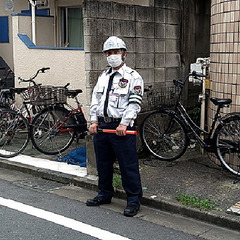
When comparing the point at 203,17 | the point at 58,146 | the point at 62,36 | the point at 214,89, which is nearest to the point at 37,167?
the point at 58,146

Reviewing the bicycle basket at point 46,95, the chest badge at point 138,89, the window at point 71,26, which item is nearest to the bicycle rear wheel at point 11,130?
the bicycle basket at point 46,95

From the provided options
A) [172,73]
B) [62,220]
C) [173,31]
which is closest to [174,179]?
[62,220]

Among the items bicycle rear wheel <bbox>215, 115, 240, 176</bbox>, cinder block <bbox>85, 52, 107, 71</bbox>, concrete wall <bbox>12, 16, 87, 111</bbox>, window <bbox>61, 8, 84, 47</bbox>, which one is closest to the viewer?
bicycle rear wheel <bbox>215, 115, 240, 176</bbox>

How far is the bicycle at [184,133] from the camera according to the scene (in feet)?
21.5

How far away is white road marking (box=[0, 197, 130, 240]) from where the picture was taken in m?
4.92

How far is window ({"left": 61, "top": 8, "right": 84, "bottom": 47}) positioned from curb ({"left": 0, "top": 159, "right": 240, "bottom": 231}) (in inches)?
237

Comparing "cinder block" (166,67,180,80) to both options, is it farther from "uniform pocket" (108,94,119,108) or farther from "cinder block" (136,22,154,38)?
"uniform pocket" (108,94,119,108)

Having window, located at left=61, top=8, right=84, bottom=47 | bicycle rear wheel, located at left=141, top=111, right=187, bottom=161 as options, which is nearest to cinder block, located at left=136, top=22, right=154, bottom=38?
bicycle rear wheel, located at left=141, top=111, right=187, bottom=161

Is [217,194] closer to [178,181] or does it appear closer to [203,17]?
[178,181]

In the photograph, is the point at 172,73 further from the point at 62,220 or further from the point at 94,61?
the point at 62,220

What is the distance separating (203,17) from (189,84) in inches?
58.7

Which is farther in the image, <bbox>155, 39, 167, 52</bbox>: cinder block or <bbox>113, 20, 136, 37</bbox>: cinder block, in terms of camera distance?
<bbox>155, 39, 167, 52</bbox>: cinder block

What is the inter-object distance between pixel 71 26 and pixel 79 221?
332 inches

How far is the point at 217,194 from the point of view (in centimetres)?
598
